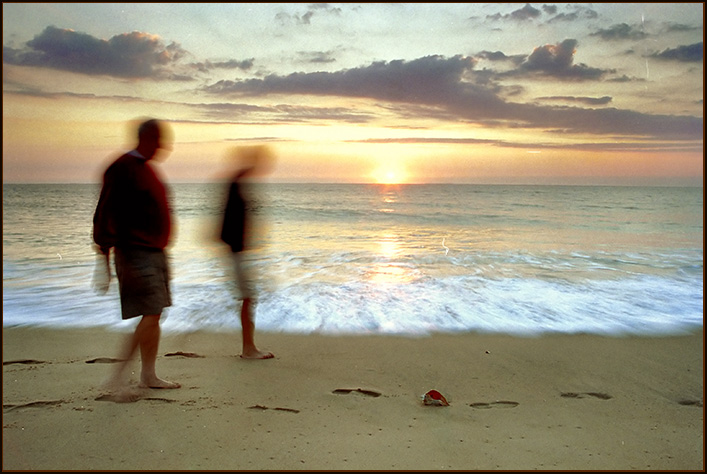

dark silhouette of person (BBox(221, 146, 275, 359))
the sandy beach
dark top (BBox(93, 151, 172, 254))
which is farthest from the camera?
dark silhouette of person (BBox(221, 146, 275, 359))

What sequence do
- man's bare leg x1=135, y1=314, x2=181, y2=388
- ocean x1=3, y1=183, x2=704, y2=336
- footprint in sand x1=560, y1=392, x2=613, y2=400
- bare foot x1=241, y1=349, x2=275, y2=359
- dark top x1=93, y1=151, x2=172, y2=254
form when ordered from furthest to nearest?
1. ocean x1=3, y1=183, x2=704, y2=336
2. bare foot x1=241, y1=349, x2=275, y2=359
3. footprint in sand x1=560, y1=392, x2=613, y2=400
4. man's bare leg x1=135, y1=314, x2=181, y2=388
5. dark top x1=93, y1=151, x2=172, y2=254

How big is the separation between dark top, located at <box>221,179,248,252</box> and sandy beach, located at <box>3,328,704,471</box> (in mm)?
1045

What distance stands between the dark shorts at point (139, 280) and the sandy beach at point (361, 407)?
0.63 meters

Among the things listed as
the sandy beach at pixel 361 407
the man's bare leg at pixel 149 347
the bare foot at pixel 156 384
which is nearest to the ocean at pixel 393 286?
the man's bare leg at pixel 149 347

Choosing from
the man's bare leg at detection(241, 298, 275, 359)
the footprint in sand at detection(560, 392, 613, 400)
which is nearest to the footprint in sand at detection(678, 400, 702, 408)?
the footprint in sand at detection(560, 392, 613, 400)

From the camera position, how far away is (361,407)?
3.57 metres

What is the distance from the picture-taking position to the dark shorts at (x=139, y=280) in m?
3.42

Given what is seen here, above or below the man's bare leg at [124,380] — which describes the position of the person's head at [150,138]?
above

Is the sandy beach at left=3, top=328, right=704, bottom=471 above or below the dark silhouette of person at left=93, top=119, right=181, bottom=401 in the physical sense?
below

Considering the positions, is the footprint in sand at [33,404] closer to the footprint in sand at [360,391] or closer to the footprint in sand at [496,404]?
the footprint in sand at [360,391]

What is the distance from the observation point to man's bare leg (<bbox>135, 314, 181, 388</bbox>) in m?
3.54

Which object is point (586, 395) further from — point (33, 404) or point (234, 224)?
point (33, 404)

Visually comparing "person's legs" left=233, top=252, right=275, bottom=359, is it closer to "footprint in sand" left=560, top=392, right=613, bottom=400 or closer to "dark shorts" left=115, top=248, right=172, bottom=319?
"dark shorts" left=115, top=248, right=172, bottom=319

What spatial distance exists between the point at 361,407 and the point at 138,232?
6.25ft
